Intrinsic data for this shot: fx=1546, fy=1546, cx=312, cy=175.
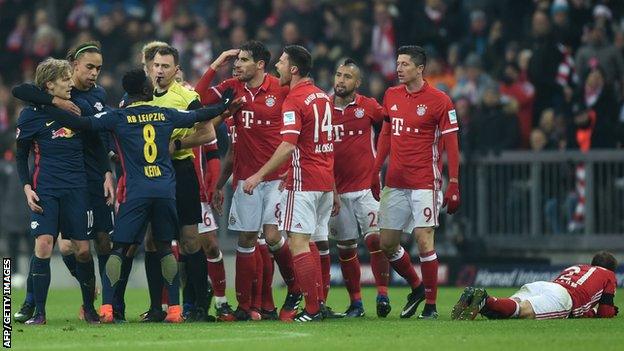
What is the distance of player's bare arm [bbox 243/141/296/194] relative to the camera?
13637mm

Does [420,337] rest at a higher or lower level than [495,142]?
lower

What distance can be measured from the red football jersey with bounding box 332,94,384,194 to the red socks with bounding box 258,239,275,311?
1.04 meters

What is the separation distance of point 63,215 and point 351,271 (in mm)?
3093

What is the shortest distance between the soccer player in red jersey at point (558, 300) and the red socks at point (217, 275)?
95.6 inches

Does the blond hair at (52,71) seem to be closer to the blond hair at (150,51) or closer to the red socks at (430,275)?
the blond hair at (150,51)

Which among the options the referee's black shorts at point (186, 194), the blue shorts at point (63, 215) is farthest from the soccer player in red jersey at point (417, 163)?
the blue shorts at point (63, 215)

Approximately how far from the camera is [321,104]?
14.0m

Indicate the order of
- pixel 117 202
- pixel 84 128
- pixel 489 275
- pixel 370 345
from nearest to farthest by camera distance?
pixel 370 345
pixel 84 128
pixel 117 202
pixel 489 275

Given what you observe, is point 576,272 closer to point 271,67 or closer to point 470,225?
point 470,225

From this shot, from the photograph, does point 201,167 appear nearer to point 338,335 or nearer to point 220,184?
point 220,184

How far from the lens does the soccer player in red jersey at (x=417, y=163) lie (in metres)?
14.8

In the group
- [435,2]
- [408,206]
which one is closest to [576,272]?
[408,206]

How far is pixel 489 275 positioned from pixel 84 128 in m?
8.91

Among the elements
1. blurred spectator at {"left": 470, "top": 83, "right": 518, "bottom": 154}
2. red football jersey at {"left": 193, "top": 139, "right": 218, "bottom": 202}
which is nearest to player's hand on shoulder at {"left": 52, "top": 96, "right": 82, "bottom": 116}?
red football jersey at {"left": 193, "top": 139, "right": 218, "bottom": 202}
